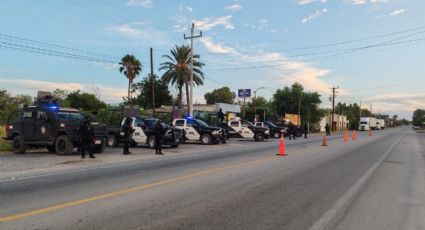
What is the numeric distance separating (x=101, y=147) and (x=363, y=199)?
1411 centimetres

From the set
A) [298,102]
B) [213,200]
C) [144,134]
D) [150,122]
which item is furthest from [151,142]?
[298,102]

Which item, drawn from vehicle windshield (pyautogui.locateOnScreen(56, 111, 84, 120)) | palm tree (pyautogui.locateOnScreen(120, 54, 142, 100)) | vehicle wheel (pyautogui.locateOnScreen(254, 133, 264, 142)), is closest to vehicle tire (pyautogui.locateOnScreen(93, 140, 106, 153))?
vehicle windshield (pyautogui.locateOnScreen(56, 111, 84, 120))

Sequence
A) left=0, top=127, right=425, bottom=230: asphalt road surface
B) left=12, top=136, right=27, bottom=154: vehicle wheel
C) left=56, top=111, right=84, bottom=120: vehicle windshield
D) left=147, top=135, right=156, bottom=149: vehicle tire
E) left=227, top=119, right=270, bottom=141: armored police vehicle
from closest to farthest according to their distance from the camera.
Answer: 1. left=0, top=127, right=425, bottom=230: asphalt road surface
2. left=56, top=111, right=84, bottom=120: vehicle windshield
3. left=12, top=136, right=27, bottom=154: vehicle wheel
4. left=147, top=135, right=156, bottom=149: vehicle tire
5. left=227, top=119, right=270, bottom=141: armored police vehicle

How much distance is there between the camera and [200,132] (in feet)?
103

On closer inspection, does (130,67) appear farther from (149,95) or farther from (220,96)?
(220,96)

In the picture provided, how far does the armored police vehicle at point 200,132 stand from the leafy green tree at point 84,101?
2316 inches

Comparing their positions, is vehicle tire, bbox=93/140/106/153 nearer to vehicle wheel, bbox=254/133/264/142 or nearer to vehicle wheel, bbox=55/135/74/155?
vehicle wheel, bbox=55/135/74/155

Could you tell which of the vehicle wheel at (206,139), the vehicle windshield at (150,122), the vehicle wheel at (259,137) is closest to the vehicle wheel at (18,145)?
the vehicle windshield at (150,122)

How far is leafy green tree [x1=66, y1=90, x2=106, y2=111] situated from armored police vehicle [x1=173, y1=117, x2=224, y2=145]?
58.8m

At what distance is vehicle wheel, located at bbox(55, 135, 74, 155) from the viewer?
18953mm

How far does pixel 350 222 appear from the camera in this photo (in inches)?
279

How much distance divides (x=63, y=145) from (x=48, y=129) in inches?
37.3

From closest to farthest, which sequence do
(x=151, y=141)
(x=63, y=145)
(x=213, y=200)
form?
1. (x=213, y=200)
2. (x=63, y=145)
3. (x=151, y=141)

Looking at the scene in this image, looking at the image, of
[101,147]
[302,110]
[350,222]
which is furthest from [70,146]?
[302,110]
